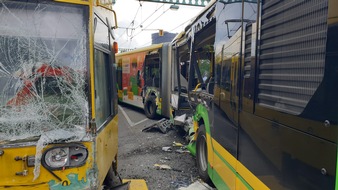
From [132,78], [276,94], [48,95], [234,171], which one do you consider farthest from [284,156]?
[132,78]

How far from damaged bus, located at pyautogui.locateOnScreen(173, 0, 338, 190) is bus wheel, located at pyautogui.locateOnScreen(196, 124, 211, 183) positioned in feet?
3.52

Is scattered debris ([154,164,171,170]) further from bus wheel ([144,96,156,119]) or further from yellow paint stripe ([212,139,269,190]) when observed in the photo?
bus wheel ([144,96,156,119])

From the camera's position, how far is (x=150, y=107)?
11797 millimetres

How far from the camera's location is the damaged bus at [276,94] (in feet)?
4.90

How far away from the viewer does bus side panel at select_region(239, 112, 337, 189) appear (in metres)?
1.51

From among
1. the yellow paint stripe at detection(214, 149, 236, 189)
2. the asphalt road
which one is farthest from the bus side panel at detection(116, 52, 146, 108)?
the yellow paint stripe at detection(214, 149, 236, 189)

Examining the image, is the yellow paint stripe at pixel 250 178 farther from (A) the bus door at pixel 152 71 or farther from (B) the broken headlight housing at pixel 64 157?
(A) the bus door at pixel 152 71

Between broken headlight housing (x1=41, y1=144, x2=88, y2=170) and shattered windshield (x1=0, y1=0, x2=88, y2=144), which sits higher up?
shattered windshield (x1=0, y1=0, x2=88, y2=144)

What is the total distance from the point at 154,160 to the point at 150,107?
19.4 feet

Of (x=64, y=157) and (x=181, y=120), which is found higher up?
(x=64, y=157)

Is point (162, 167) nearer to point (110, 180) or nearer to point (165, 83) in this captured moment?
point (110, 180)

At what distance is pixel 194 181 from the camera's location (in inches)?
191

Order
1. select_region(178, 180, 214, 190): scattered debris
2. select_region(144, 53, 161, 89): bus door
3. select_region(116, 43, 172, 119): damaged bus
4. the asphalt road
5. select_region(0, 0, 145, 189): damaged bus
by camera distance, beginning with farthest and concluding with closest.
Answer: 1. select_region(144, 53, 161, 89): bus door
2. select_region(116, 43, 172, 119): damaged bus
3. the asphalt road
4. select_region(178, 180, 214, 190): scattered debris
5. select_region(0, 0, 145, 189): damaged bus

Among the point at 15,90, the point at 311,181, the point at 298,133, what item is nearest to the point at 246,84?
the point at 298,133
